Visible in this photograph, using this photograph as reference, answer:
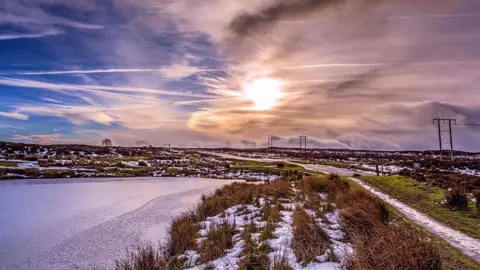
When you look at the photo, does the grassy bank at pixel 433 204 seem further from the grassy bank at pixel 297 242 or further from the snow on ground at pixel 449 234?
the grassy bank at pixel 297 242

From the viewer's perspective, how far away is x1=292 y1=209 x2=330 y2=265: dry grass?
7.99 meters

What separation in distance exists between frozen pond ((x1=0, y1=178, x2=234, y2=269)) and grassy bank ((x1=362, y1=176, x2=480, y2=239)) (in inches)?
402

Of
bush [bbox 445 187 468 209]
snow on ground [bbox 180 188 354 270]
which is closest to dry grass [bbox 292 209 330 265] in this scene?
snow on ground [bbox 180 188 354 270]

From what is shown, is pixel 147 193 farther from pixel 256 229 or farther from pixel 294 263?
pixel 294 263

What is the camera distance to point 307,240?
9047mm

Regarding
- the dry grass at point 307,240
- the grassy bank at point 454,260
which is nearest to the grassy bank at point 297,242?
the dry grass at point 307,240

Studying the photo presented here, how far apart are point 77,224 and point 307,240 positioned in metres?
10.6

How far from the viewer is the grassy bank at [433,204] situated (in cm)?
1147

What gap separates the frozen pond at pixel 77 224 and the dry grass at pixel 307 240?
16.7 feet

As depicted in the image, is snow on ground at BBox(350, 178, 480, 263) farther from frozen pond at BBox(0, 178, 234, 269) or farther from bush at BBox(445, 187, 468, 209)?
frozen pond at BBox(0, 178, 234, 269)

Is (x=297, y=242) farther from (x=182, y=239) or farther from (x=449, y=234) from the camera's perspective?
(x=449, y=234)

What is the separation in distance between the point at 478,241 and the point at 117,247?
10.6 meters

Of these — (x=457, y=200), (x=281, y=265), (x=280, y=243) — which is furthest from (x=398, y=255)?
(x=457, y=200)

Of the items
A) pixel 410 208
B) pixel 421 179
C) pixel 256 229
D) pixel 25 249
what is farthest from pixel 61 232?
pixel 421 179
